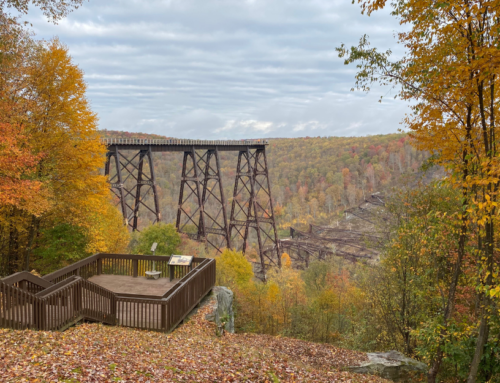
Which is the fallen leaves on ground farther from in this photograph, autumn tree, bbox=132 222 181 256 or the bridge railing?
the bridge railing

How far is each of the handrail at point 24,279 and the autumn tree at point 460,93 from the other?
761 cm

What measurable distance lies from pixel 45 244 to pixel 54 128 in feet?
15.1

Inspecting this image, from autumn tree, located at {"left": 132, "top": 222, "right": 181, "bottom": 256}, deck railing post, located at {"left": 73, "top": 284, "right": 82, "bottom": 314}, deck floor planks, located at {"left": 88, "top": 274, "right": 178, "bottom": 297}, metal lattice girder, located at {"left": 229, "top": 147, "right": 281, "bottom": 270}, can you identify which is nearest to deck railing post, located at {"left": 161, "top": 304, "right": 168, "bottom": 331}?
deck railing post, located at {"left": 73, "top": 284, "right": 82, "bottom": 314}

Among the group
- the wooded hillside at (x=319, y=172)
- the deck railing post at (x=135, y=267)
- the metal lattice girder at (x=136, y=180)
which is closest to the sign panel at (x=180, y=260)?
the deck railing post at (x=135, y=267)

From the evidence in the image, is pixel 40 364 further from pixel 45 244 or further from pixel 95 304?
pixel 45 244

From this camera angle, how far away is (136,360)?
5.34 m

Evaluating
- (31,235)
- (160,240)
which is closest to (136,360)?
(31,235)

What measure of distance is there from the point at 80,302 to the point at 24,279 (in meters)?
1.28

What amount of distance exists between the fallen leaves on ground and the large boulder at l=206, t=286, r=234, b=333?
0.96 m

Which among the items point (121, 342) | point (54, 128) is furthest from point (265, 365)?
point (54, 128)

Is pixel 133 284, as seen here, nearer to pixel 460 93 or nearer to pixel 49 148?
pixel 49 148

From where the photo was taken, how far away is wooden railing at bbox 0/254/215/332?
5.97 meters

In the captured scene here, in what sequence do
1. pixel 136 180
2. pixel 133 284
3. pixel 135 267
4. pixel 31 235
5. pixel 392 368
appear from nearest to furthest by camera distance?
pixel 392 368 < pixel 133 284 < pixel 135 267 < pixel 31 235 < pixel 136 180

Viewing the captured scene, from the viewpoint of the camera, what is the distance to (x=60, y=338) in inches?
224
